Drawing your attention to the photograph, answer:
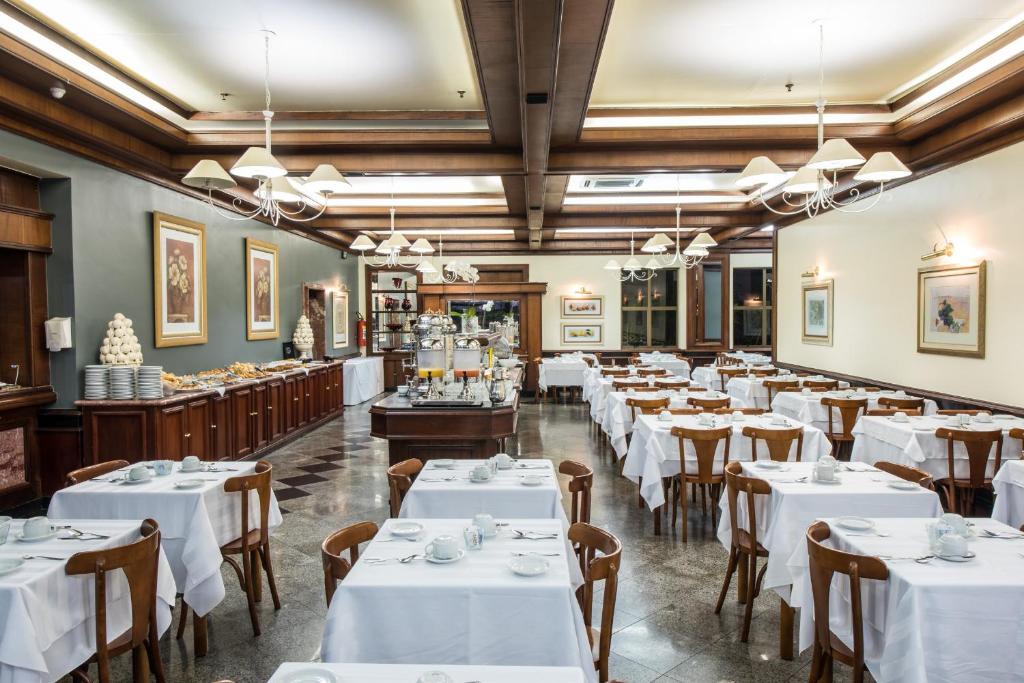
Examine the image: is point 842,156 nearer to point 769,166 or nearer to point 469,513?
point 769,166

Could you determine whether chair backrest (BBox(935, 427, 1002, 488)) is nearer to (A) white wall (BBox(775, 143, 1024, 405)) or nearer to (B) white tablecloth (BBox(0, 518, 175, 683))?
(A) white wall (BBox(775, 143, 1024, 405))

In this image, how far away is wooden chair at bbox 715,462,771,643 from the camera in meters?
3.44

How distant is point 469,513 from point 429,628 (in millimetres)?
1283

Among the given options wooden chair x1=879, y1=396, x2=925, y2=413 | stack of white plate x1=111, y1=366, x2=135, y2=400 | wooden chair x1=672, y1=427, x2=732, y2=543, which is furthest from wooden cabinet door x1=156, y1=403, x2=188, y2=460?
wooden chair x1=879, y1=396, x2=925, y2=413

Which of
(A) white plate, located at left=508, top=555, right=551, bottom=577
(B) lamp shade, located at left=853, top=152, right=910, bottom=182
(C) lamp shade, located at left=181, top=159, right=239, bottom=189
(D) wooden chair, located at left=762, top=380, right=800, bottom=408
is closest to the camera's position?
(A) white plate, located at left=508, top=555, right=551, bottom=577

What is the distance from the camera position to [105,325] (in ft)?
19.9

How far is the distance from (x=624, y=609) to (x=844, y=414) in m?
4.01

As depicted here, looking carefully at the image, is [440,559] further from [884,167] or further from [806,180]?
[884,167]

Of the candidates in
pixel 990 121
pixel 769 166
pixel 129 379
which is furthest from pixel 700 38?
pixel 129 379

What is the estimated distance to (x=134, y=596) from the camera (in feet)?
8.30

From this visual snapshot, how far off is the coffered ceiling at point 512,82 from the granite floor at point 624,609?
10.5 ft

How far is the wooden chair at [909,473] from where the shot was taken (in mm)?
3549

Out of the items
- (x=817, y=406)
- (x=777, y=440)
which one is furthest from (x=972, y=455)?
(x=817, y=406)

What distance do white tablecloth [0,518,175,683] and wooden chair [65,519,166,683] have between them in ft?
0.20
